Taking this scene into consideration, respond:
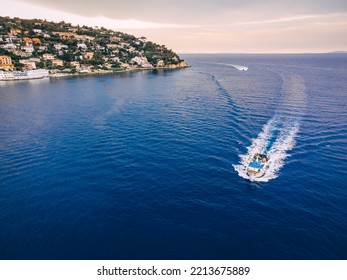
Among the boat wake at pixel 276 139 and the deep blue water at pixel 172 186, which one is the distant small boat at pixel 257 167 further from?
the deep blue water at pixel 172 186

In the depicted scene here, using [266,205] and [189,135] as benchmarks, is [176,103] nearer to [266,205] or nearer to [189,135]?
[189,135]

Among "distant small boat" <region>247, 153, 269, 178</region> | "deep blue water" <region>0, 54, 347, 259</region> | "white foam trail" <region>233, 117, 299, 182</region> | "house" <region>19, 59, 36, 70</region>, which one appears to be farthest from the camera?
"house" <region>19, 59, 36, 70</region>

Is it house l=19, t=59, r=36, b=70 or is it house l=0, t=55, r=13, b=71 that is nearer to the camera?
house l=0, t=55, r=13, b=71

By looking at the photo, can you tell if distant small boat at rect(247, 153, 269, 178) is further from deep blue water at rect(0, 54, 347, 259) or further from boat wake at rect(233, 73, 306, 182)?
deep blue water at rect(0, 54, 347, 259)

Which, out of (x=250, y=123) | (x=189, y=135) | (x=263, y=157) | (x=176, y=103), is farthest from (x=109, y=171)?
(x=176, y=103)

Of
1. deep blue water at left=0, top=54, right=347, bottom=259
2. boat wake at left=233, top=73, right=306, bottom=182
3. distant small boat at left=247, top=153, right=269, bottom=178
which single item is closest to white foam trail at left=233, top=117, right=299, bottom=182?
boat wake at left=233, top=73, right=306, bottom=182

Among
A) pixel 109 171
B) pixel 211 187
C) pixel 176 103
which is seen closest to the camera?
pixel 211 187
